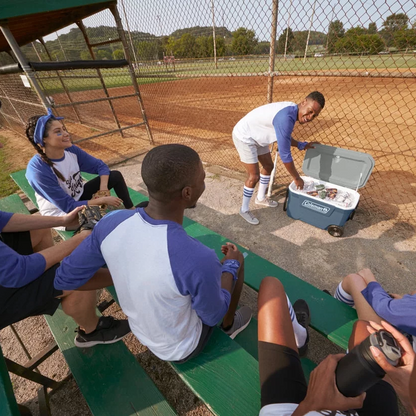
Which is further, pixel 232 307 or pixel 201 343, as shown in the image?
pixel 232 307

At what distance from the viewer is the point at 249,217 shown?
3.46 meters

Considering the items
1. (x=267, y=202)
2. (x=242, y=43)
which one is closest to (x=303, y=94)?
(x=242, y=43)

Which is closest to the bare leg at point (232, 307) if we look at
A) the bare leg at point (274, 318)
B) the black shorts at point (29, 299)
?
the bare leg at point (274, 318)

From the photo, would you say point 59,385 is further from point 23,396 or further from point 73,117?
point 73,117

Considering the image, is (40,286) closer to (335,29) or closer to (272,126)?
(272,126)

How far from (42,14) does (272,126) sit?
4.48 metres

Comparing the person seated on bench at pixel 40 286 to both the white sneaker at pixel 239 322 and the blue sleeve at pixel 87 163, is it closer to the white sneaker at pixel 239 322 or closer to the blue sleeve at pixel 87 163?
the white sneaker at pixel 239 322

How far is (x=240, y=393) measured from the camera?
1227mm

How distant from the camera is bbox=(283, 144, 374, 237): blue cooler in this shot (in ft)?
9.20

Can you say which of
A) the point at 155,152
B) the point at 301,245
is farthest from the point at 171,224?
the point at 301,245

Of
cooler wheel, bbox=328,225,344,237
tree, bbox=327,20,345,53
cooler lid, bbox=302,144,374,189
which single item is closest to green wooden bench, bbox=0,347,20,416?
cooler wheel, bbox=328,225,344,237

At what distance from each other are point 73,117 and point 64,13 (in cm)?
727

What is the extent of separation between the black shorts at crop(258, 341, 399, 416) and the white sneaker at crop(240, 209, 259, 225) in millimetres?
2286

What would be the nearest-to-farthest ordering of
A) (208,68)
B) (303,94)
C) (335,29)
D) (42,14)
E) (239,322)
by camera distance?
(239,322) → (42,14) → (335,29) → (208,68) → (303,94)
